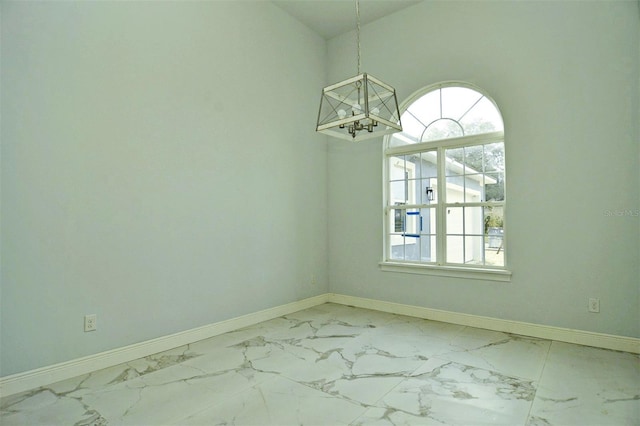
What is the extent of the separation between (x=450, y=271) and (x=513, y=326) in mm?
810

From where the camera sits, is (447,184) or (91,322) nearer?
(91,322)

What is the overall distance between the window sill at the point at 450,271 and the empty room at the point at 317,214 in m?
0.02

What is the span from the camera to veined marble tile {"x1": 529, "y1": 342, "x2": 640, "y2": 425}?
7.02 ft

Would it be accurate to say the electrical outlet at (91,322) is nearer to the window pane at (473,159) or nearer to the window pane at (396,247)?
the window pane at (396,247)

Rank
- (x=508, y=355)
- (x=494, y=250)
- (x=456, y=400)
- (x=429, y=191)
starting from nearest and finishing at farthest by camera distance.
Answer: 1. (x=456, y=400)
2. (x=508, y=355)
3. (x=494, y=250)
4. (x=429, y=191)

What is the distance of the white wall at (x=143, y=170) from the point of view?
255cm

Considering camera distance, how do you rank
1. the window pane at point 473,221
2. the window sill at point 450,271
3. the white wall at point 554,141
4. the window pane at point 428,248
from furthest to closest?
1. the window pane at point 428,248
2. the window pane at point 473,221
3. the window sill at point 450,271
4. the white wall at point 554,141

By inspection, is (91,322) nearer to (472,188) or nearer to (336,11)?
(472,188)

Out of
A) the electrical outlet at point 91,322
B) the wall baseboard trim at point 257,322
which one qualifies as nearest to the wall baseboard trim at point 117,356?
the wall baseboard trim at point 257,322

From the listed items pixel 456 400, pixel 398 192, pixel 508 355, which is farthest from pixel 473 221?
pixel 456 400

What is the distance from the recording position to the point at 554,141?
3518mm

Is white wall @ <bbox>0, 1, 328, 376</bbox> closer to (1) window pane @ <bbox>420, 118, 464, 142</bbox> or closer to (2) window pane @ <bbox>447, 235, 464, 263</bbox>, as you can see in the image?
(1) window pane @ <bbox>420, 118, 464, 142</bbox>

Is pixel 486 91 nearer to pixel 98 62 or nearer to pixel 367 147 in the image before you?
pixel 367 147

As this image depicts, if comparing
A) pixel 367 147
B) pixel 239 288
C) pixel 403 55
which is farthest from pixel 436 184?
pixel 239 288
